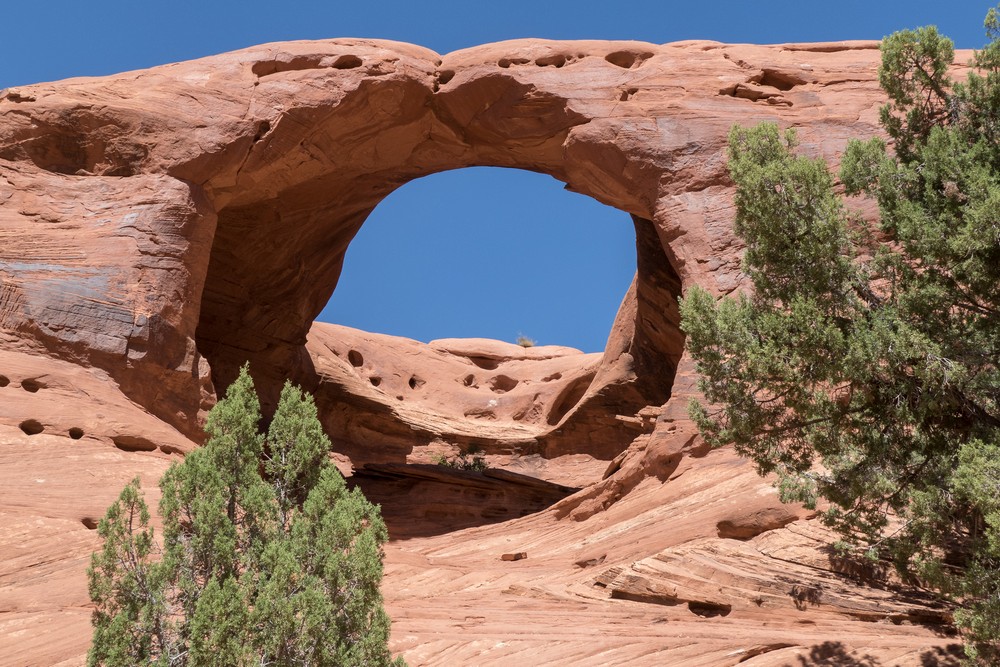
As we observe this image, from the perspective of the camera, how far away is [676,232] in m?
15.0

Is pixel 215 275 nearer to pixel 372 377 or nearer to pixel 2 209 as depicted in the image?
pixel 2 209

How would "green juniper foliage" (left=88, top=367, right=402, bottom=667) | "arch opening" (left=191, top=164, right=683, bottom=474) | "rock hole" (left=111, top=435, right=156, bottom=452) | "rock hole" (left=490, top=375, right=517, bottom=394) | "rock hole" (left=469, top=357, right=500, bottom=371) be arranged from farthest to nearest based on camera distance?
1. "rock hole" (left=469, top=357, right=500, bottom=371)
2. "rock hole" (left=490, top=375, right=517, bottom=394)
3. "arch opening" (left=191, top=164, right=683, bottom=474)
4. "rock hole" (left=111, top=435, right=156, bottom=452)
5. "green juniper foliage" (left=88, top=367, right=402, bottom=667)

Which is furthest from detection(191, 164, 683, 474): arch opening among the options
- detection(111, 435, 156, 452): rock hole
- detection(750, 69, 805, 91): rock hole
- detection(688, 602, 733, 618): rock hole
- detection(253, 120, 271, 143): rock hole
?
detection(688, 602, 733, 618): rock hole

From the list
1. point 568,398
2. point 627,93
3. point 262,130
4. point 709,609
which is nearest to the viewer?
point 709,609

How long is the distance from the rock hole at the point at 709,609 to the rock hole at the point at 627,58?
10.0 meters

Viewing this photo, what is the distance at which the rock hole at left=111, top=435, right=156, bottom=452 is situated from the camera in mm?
12508

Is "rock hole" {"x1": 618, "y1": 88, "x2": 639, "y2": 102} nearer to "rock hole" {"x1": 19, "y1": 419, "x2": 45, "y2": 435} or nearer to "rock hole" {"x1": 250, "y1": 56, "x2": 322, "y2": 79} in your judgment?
"rock hole" {"x1": 250, "y1": 56, "x2": 322, "y2": 79}

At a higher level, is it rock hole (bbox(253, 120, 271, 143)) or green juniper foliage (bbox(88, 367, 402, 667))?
rock hole (bbox(253, 120, 271, 143))

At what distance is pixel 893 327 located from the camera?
310 inches

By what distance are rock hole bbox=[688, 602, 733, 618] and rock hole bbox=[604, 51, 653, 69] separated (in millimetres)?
10019

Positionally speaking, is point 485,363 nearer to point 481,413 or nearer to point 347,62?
point 481,413

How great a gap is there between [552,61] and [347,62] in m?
3.53

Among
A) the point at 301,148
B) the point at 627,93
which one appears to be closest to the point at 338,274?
the point at 301,148

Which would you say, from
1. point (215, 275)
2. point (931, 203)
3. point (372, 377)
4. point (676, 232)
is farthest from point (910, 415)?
point (372, 377)
